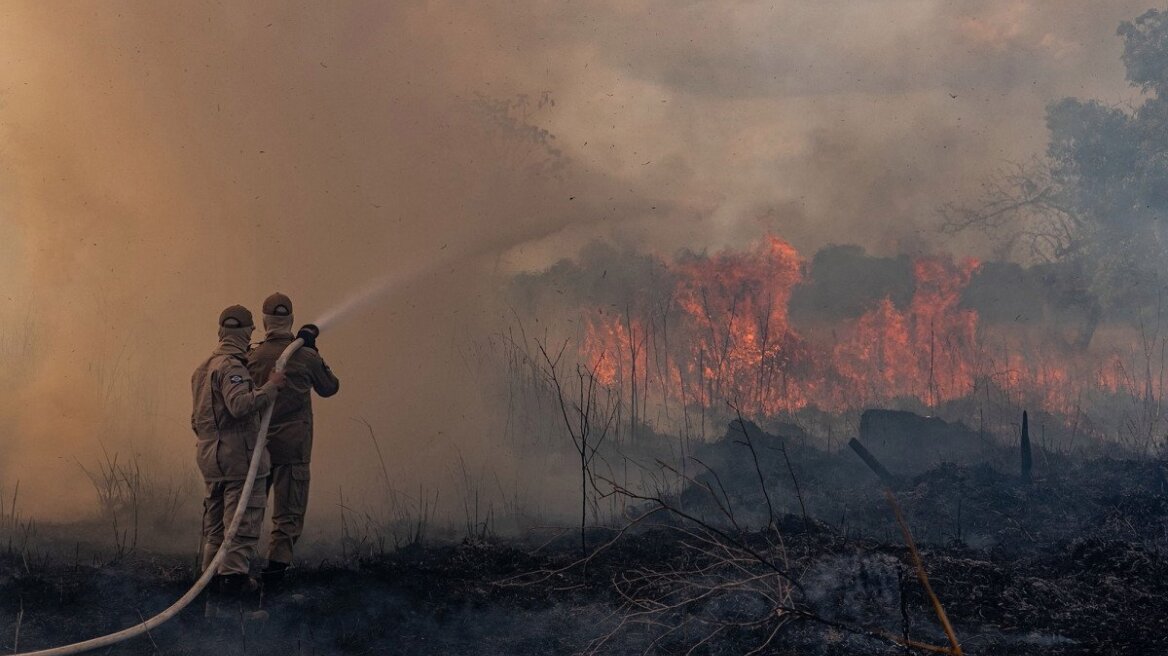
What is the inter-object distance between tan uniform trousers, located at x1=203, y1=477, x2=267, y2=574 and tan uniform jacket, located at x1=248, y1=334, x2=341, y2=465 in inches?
19.3

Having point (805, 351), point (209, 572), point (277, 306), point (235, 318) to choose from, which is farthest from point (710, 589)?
point (805, 351)

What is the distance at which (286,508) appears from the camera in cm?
776

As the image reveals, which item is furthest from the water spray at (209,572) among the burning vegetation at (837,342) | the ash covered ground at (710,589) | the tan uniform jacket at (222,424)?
the burning vegetation at (837,342)

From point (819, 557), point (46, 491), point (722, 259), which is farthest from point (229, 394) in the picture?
point (722, 259)

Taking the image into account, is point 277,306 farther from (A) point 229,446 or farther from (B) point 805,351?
(B) point 805,351

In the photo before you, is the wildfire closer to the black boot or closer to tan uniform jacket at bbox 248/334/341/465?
tan uniform jacket at bbox 248/334/341/465

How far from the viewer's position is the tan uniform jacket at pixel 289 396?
778 cm

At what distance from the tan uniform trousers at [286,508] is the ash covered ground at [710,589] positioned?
354mm

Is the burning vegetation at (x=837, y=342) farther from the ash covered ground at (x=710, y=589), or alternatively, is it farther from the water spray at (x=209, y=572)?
the water spray at (x=209, y=572)

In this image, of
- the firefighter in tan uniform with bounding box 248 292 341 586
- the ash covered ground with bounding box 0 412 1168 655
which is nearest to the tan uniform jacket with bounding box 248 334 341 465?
the firefighter in tan uniform with bounding box 248 292 341 586

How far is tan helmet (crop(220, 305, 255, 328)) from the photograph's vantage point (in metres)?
7.22

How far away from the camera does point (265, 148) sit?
1393 centimetres

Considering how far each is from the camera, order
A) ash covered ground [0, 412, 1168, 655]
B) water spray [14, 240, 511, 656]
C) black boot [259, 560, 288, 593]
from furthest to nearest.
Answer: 1. black boot [259, 560, 288, 593]
2. ash covered ground [0, 412, 1168, 655]
3. water spray [14, 240, 511, 656]

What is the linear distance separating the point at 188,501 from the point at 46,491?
1.57 metres
